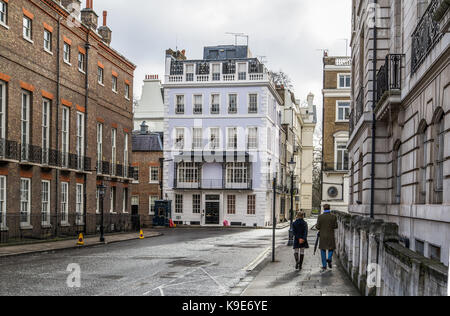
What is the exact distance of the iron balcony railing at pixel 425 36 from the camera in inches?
471

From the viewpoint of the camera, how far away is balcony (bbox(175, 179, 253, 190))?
2138 inches

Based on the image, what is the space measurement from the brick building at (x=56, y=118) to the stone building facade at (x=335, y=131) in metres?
18.9

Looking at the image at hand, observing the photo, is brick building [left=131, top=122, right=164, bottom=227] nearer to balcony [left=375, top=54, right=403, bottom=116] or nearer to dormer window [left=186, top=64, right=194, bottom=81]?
dormer window [left=186, top=64, right=194, bottom=81]

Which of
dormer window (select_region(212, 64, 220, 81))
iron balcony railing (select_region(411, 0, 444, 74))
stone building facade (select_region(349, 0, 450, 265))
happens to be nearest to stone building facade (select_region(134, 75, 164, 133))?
dormer window (select_region(212, 64, 220, 81))

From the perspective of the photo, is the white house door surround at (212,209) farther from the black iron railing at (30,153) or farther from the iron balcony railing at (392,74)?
the iron balcony railing at (392,74)

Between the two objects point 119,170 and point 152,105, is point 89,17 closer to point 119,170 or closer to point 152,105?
point 119,170

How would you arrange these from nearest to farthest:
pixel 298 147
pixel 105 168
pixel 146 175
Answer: pixel 105 168 < pixel 146 175 < pixel 298 147

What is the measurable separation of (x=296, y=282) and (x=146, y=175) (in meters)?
44.6

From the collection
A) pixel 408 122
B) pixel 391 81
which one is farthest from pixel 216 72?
pixel 408 122

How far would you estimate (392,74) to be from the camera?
17.0m

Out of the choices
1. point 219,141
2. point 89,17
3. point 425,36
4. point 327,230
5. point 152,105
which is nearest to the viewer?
point 425,36

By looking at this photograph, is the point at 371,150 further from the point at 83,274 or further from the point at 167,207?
the point at 167,207
